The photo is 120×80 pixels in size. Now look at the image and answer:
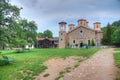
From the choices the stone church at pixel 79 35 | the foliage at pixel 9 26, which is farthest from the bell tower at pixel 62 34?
the foliage at pixel 9 26

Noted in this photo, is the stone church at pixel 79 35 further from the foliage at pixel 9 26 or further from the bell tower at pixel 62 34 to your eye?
the foliage at pixel 9 26

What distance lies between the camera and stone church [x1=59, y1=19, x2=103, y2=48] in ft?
192

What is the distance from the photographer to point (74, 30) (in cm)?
6022

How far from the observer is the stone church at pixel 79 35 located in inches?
2304

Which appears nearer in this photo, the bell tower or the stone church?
the stone church

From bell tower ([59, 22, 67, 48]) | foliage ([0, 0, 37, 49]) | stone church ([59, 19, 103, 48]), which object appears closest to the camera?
foliage ([0, 0, 37, 49])

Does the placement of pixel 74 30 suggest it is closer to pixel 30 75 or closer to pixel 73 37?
pixel 73 37

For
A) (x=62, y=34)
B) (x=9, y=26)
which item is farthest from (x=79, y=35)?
(x=9, y=26)

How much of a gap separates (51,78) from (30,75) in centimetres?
187

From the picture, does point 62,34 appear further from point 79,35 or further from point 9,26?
point 9,26

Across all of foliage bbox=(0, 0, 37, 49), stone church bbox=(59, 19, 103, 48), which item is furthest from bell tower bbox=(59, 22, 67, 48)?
foliage bbox=(0, 0, 37, 49)

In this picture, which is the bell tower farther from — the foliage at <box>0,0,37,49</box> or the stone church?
the foliage at <box>0,0,37,49</box>

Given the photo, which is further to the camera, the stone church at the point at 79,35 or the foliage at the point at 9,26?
the stone church at the point at 79,35

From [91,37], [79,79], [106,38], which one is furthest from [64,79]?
[106,38]
